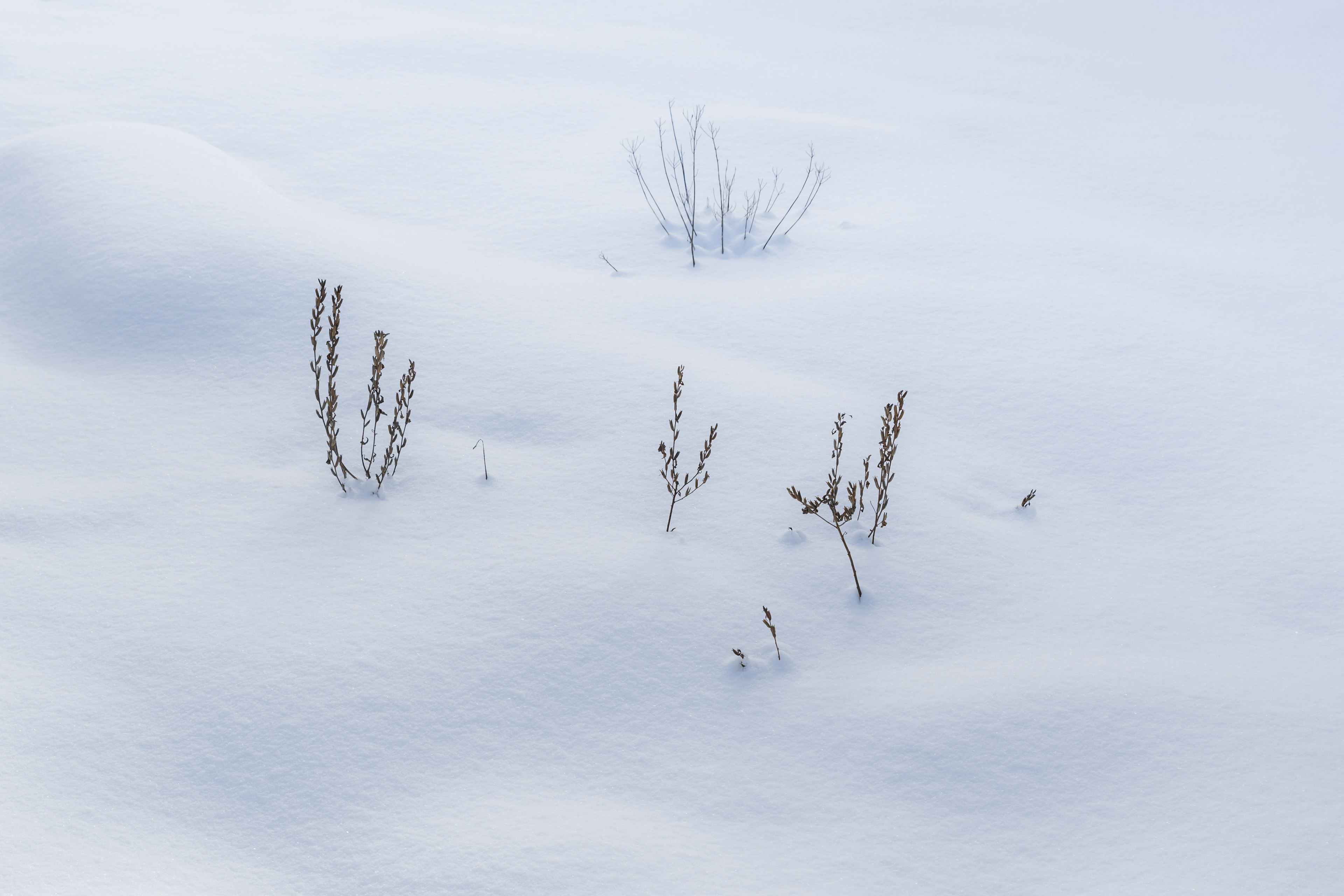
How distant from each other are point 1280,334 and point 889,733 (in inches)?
114

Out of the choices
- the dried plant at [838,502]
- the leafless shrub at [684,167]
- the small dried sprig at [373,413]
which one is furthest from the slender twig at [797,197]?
the small dried sprig at [373,413]

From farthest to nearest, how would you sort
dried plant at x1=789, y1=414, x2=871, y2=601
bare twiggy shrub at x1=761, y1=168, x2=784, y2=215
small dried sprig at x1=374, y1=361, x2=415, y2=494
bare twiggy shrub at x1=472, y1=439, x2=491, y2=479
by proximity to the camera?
bare twiggy shrub at x1=761, y1=168, x2=784, y2=215 → bare twiggy shrub at x1=472, y1=439, x2=491, y2=479 → small dried sprig at x1=374, y1=361, x2=415, y2=494 → dried plant at x1=789, y1=414, x2=871, y2=601

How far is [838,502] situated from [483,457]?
3.46ft

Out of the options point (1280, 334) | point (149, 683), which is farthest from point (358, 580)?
point (1280, 334)

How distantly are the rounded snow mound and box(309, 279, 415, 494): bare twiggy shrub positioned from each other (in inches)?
29.3

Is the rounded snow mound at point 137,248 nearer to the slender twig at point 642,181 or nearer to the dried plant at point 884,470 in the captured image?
the slender twig at point 642,181

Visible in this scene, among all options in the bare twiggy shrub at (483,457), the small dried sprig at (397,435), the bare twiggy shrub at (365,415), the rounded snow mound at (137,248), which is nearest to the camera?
the bare twiggy shrub at (365,415)

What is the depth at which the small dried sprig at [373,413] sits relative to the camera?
2688 mm

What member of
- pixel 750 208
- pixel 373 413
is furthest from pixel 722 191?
pixel 373 413

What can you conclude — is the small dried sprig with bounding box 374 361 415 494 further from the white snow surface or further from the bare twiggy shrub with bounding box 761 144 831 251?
the bare twiggy shrub with bounding box 761 144 831 251

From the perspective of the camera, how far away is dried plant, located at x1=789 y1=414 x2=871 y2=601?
249 centimetres

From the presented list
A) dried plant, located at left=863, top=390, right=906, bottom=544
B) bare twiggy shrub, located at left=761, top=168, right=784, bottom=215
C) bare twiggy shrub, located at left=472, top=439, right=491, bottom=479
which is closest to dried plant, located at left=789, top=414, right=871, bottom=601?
dried plant, located at left=863, top=390, right=906, bottom=544

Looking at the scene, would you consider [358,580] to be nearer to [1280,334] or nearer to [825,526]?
[825,526]

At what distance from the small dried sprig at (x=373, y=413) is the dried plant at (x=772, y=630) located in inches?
42.6
